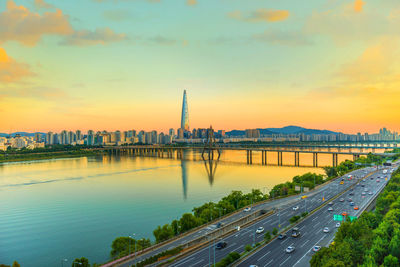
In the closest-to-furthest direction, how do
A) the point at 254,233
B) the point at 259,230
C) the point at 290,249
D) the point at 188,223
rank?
Result: the point at 290,249 < the point at 254,233 < the point at 259,230 < the point at 188,223

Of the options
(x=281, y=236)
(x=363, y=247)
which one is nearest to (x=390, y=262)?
(x=363, y=247)

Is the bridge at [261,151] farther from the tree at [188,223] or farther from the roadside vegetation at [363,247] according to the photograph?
the roadside vegetation at [363,247]

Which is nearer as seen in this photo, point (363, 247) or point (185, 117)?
point (363, 247)

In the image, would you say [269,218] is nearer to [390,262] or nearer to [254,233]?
[254,233]

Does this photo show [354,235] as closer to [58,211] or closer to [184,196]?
[184,196]

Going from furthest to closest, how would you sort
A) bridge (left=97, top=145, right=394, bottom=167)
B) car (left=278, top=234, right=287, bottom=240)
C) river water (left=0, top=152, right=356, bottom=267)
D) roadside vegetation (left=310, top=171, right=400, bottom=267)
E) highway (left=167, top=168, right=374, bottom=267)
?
bridge (left=97, top=145, right=394, bottom=167) → river water (left=0, top=152, right=356, bottom=267) → car (left=278, top=234, right=287, bottom=240) → highway (left=167, top=168, right=374, bottom=267) → roadside vegetation (left=310, top=171, right=400, bottom=267)

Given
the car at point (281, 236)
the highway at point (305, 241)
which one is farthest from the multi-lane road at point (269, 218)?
the highway at point (305, 241)

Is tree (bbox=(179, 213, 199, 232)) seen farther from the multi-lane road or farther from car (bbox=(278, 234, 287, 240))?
car (bbox=(278, 234, 287, 240))

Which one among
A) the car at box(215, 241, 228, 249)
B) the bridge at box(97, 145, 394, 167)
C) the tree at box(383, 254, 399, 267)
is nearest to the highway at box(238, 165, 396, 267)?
the car at box(215, 241, 228, 249)
